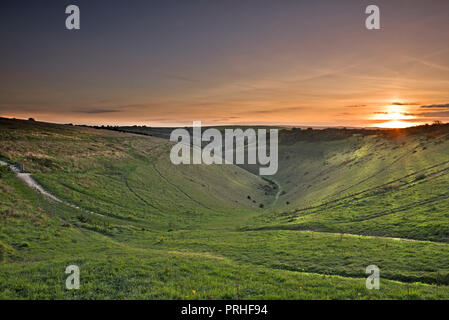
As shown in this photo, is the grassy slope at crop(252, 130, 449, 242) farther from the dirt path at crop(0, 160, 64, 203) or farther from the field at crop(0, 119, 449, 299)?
the dirt path at crop(0, 160, 64, 203)

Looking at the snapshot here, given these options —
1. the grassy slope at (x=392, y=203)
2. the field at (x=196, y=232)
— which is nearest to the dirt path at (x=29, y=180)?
the field at (x=196, y=232)

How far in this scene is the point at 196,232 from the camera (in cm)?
3216

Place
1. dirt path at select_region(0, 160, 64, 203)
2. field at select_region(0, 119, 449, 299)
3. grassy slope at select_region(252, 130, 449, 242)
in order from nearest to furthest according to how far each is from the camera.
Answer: field at select_region(0, 119, 449, 299), grassy slope at select_region(252, 130, 449, 242), dirt path at select_region(0, 160, 64, 203)

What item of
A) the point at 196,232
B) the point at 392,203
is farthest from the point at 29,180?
the point at 392,203

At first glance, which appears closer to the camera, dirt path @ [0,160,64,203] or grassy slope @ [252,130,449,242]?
grassy slope @ [252,130,449,242]

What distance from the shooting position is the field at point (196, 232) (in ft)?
42.9

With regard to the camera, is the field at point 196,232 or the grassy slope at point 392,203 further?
the grassy slope at point 392,203

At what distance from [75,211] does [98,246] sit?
39.7 ft

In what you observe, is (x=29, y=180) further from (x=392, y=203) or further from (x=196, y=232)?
Answer: (x=392, y=203)

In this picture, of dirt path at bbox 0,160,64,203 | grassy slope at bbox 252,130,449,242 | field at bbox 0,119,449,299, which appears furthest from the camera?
dirt path at bbox 0,160,64,203

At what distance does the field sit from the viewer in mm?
13082

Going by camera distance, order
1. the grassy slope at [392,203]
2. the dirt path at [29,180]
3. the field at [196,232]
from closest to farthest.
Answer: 1. the field at [196,232]
2. the grassy slope at [392,203]
3. the dirt path at [29,180]

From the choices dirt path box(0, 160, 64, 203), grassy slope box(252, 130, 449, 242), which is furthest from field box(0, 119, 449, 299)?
dirt path box(0, 160, 64, 203)

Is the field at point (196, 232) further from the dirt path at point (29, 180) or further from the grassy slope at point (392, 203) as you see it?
the dirt path at point (29, 180)
